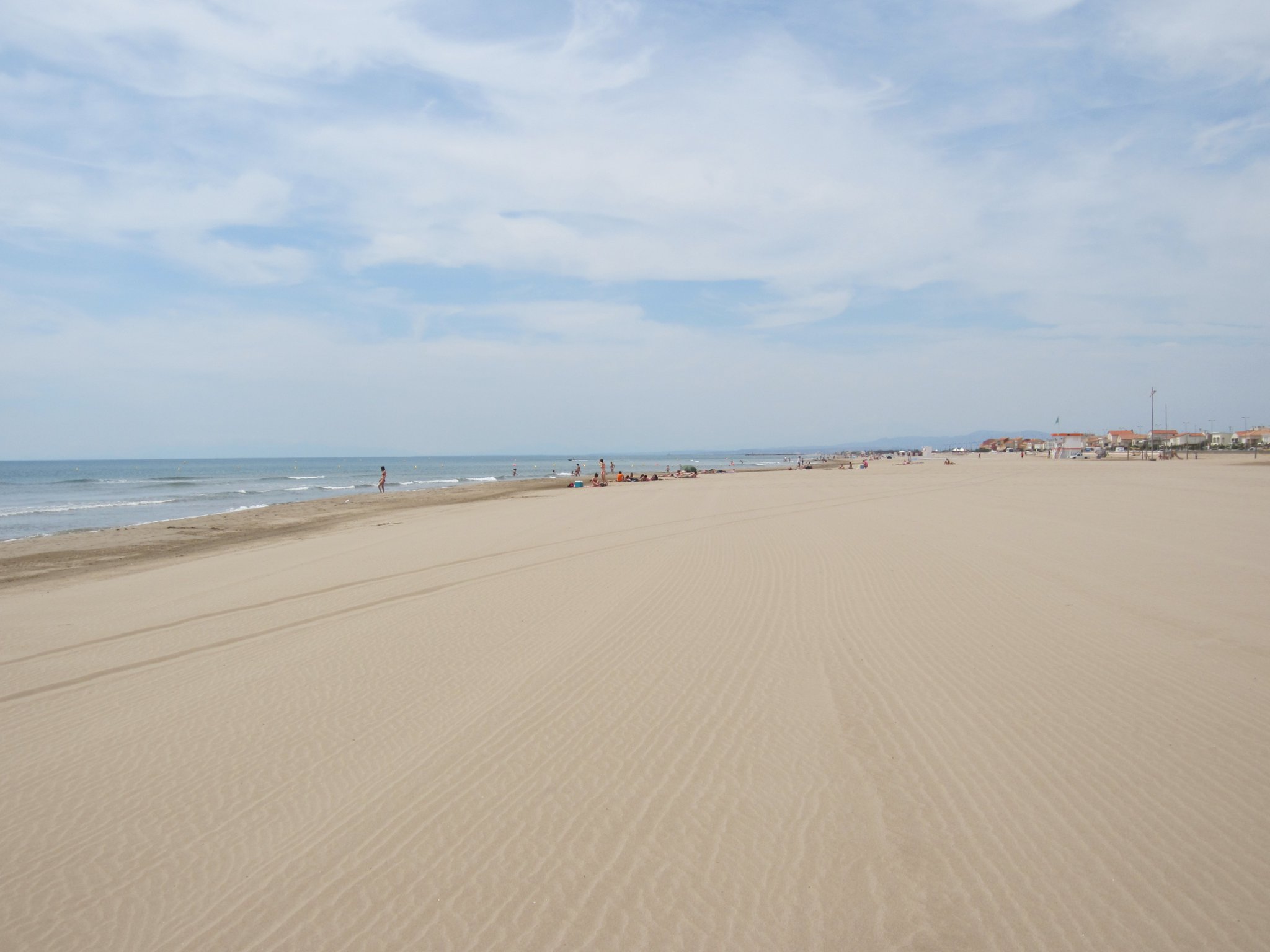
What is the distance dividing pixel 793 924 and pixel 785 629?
15.2 feet

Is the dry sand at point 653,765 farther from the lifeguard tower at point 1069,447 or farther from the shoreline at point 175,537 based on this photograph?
the lifeguard tower at point 1069,447

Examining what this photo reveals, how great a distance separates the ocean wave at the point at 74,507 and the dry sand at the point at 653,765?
27.7m

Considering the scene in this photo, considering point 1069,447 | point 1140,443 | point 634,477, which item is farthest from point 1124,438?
point 634,477

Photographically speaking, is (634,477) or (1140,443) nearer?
(634,477)

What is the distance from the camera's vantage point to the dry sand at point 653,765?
3207mm

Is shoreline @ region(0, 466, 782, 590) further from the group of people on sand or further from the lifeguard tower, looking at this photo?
the lifeguard tower

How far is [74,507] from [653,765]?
40204mm

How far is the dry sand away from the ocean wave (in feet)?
90.9

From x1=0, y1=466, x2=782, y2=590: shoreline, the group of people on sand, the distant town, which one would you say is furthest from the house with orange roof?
x1=0, y1=466, x2=782, y2=590: shoreline

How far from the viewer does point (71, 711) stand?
5.92 metres

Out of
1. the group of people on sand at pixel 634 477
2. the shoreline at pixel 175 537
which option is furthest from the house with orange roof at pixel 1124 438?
the shoreline at pixel 175 537

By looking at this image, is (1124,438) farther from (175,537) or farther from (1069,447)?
(175,537)

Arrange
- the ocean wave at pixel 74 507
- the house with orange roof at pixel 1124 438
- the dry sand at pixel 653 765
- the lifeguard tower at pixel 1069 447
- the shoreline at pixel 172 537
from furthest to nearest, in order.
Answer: the house with orange roof at pixel 1124 438 < the lifeguard tower at pixel 1069 447 < the ocean wave at pixel 74 507 < the shoreline at pixel 172 537 < the dry sand at pixel 653 765

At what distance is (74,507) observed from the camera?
34.6m
